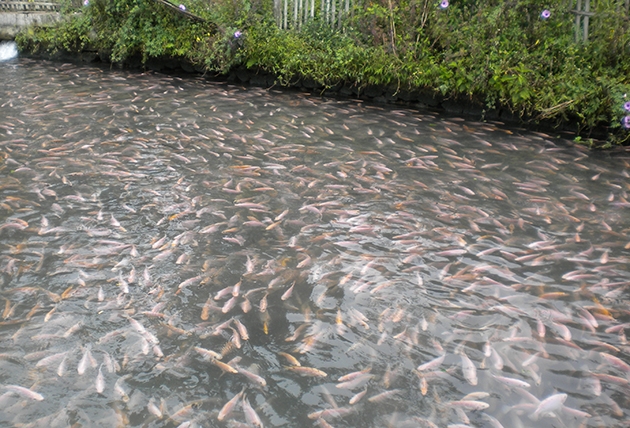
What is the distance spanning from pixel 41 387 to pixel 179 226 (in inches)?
78.7

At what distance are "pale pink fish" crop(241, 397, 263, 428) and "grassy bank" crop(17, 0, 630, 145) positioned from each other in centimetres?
604

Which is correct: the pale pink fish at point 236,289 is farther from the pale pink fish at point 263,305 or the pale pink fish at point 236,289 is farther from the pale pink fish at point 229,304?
the pale pink fish at point 263,305

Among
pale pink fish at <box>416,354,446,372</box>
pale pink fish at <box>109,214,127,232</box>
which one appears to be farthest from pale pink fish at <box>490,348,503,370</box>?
pale pink fish at <box>109,214,127,232</box>

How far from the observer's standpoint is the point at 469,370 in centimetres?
317

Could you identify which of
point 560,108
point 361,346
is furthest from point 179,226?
Answer: point 560,108

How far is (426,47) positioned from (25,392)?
7706mm

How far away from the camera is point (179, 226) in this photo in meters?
4.77

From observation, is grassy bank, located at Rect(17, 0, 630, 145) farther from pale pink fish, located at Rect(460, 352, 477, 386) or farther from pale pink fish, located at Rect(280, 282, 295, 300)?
pale pink fish, located at Rect(280, 282, 295, 300)

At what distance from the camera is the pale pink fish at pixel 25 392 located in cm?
290

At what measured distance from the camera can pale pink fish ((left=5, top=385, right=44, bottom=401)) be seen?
9.52 ft

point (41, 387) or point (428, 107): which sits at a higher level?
point (428, 107)

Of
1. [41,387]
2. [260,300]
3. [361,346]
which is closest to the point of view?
[41,387]

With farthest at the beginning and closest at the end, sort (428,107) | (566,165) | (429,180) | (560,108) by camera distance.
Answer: (428,107) → (560,108) → (566,165) → (429,180)

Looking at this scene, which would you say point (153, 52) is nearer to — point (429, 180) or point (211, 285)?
Result: point (429, 180)
